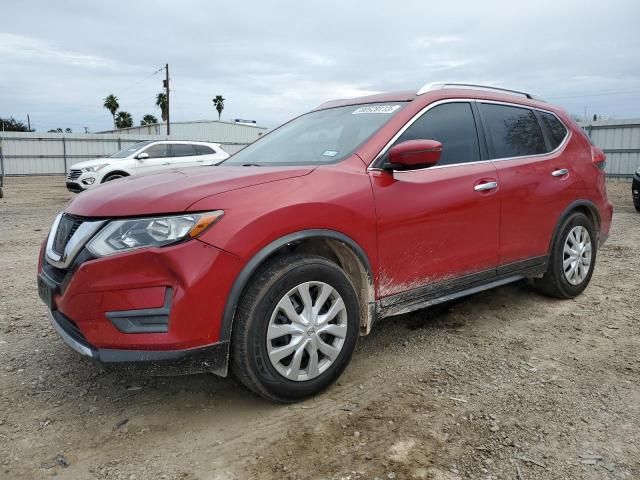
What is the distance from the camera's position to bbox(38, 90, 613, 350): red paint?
2.30 meters

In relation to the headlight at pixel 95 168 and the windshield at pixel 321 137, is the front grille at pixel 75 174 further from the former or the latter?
the windshield at pixel 321 137

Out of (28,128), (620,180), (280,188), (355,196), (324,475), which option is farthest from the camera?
(28,128)

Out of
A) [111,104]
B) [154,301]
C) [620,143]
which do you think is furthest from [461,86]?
[111,104]

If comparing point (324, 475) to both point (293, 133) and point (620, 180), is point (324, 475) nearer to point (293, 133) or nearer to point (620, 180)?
point (293, 133)

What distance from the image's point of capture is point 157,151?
1367 centimetres

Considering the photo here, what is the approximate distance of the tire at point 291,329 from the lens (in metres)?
2.45

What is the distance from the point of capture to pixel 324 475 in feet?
6.99

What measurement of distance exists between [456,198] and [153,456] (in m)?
2.28

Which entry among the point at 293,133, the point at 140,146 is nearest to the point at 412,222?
the point at 293,133

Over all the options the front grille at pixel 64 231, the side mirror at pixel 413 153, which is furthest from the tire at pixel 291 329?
the front grille at pixel 64 231

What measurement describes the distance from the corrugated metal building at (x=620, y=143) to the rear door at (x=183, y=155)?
13152 millimetres

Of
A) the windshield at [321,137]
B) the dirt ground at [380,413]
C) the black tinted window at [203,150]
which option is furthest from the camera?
the black tinted window at [203,150]

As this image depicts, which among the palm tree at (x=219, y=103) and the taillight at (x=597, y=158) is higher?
the palm tree at (x=219, y=103)

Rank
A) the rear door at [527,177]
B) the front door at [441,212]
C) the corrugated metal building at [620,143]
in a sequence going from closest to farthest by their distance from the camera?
the front door at [441,212], the rear door at [527,177], the corrugated metal building at [620,143]
